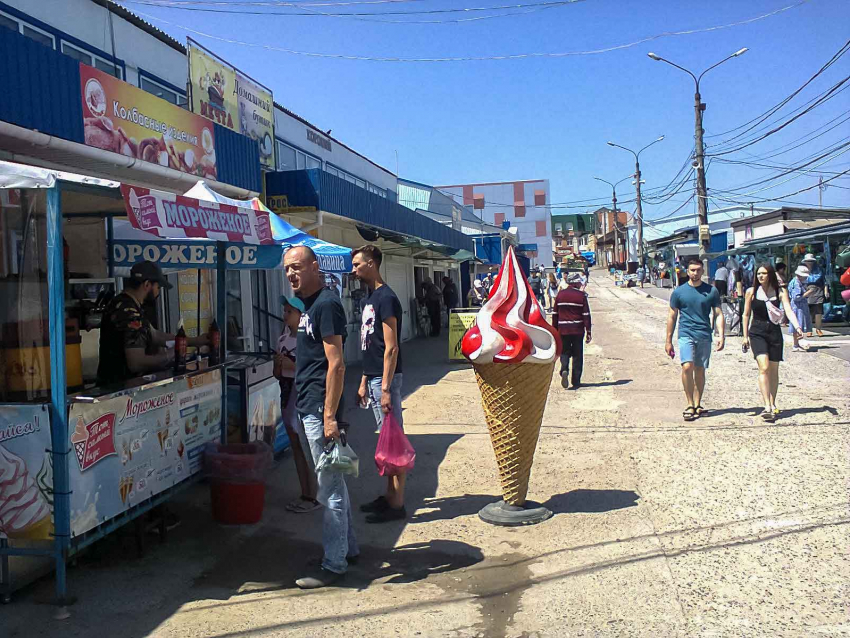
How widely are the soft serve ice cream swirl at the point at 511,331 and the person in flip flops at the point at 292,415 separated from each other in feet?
4.70

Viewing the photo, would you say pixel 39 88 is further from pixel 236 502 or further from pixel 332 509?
pixel 332 509

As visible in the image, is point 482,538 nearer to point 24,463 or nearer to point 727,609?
point 727,609

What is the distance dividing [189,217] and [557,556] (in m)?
3.11

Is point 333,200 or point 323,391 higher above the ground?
point 333,200

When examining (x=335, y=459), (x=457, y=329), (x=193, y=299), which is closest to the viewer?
(x=335, y=459)

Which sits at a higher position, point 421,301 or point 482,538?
point 421,301

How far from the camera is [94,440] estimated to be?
3.94 meters

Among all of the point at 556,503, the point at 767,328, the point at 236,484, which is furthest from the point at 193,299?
the point at 767,328

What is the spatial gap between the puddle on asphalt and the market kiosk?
196cm

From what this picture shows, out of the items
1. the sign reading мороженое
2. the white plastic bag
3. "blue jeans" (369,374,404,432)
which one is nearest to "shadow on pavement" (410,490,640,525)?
"blue jeans" (369,374,404,432)

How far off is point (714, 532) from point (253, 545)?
3101 mm

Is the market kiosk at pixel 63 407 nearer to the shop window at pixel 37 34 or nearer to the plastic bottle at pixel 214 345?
the plastic bottle at pixel 214 345

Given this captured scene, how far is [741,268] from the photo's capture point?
78.6 feet

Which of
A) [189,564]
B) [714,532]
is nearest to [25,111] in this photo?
[189,564]
